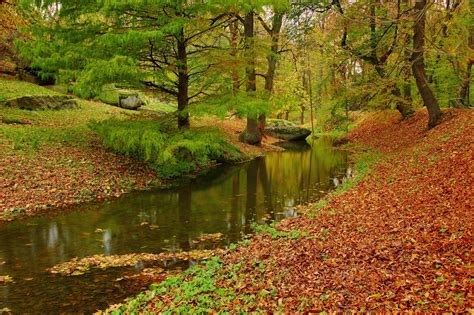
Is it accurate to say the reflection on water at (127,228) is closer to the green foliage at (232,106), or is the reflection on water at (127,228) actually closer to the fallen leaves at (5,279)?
the fallen leaves at (5,279)

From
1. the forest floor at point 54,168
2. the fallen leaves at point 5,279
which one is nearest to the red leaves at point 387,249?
the fallen leaves at point 5,279

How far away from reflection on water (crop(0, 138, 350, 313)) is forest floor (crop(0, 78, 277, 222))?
79cm

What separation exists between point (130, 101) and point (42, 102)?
8.85 metres

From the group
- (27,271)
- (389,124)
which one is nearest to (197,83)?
(27,271)

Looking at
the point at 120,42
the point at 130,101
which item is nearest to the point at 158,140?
the point at 120,42

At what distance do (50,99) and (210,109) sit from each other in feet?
41.4

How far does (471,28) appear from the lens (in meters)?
18.8

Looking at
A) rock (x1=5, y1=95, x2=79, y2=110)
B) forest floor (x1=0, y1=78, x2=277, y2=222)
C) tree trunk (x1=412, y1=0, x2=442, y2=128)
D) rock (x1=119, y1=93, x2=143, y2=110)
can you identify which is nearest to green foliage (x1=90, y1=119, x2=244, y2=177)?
forest floor (x1=0, y1=78, x2=277, y2=222)

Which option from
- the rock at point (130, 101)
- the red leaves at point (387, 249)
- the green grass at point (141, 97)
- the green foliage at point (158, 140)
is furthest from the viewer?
the rock at point (130, 101)

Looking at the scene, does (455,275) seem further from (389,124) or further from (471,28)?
(389,124)

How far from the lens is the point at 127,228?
9703mm

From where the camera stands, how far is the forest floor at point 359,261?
4934mm

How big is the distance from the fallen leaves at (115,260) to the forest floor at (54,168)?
139 inches

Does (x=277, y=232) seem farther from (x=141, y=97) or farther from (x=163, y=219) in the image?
(x=141, y=97)
